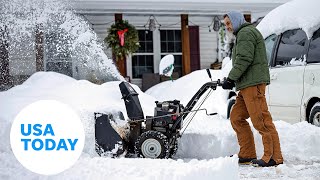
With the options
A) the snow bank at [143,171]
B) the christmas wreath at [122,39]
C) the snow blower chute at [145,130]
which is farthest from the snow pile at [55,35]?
the snow bank at [143,171]

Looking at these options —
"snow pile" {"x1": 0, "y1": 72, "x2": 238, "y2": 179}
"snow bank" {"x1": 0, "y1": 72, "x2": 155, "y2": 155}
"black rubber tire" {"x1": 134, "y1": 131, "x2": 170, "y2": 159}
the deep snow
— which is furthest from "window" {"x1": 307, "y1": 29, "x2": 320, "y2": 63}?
"snow bank" {"x1": 0, "y1": 72, "x2": 155, "y2": 155}

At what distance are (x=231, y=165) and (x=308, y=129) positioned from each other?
95.6 inches

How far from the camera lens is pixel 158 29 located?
59.3ft

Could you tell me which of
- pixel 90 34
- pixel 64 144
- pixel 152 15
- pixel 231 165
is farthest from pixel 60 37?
pixel 231 165

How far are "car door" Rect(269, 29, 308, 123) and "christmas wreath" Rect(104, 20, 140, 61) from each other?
8.71 m

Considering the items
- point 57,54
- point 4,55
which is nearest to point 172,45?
point 57,54

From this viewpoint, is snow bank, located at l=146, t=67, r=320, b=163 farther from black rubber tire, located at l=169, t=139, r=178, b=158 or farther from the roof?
the roof

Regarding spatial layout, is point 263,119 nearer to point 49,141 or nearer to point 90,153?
point 90,153

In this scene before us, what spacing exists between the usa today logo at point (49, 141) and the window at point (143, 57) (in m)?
13.2

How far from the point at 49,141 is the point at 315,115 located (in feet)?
11.7

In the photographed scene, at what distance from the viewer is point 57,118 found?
14.8ft

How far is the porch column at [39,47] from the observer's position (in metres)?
13.9

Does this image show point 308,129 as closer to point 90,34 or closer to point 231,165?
point 231,165

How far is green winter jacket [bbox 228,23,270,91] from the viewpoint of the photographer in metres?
5.05
